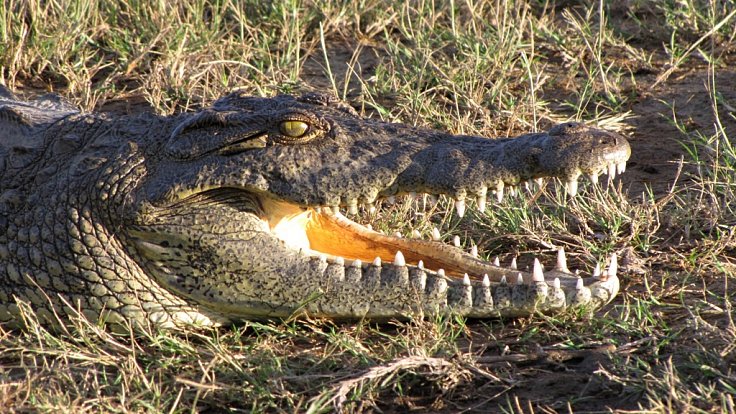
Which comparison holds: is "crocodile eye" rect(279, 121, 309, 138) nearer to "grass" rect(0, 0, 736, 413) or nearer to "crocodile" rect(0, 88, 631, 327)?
"crocodile" rect(0, 88, 631, 327)

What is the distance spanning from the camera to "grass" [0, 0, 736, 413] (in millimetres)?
3447

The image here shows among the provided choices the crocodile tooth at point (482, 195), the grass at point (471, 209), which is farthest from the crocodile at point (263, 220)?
the grass at point (471, 209)

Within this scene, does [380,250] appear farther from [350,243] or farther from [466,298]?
[466,298]

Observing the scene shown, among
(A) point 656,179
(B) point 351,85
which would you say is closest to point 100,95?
(B) point 351,85

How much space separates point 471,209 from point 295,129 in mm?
1365

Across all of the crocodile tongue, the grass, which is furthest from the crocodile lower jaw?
the grass

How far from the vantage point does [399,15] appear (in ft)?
22.5

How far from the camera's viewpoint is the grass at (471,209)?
3447 millimetres

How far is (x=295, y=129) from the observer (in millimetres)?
3994

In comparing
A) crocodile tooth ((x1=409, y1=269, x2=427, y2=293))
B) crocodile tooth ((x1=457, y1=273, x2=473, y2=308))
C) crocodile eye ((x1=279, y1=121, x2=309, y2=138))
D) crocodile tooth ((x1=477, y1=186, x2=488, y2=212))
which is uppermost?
crocodile eye ((x1=279, y1=121, x2=309, y2=138))

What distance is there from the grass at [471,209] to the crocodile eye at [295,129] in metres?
0.74

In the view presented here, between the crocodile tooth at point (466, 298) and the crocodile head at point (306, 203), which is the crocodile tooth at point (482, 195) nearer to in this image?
the crocodile head at point (306, 203)

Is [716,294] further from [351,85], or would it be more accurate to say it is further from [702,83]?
[351,85]

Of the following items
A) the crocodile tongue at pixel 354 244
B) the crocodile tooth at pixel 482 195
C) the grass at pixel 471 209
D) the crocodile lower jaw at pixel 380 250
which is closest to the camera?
the grass at pixel 471 209
